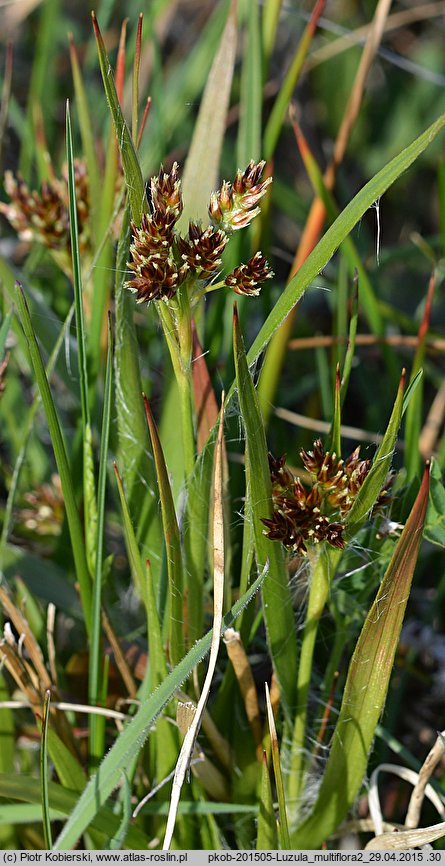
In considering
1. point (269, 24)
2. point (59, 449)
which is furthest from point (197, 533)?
point (269, 24)

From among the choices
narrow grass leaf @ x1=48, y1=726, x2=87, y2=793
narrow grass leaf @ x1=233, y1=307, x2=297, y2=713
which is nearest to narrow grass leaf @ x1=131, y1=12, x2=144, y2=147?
narrow grass leaf @ x1=233, y1=307, x2=297, y2=713

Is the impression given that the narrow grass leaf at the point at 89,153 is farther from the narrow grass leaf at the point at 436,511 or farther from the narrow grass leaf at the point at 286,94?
the narrow grass leaf at the point at 436,511

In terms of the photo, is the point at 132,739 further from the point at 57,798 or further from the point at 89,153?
the point at 89,153

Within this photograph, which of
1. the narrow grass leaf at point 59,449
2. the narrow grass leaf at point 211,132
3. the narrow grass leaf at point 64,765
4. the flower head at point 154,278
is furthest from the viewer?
the narrow grass leaf at point 211,132

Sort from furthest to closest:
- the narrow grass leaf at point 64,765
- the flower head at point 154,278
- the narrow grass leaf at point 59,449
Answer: the narrow grass leaf at point 64,765
the narrow grass leaf at point 59,449
the flower head at point 154,278

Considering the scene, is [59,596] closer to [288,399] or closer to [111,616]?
[111,616]

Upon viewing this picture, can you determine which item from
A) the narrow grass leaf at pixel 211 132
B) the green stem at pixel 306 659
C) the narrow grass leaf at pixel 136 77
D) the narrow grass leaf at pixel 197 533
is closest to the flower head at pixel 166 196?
the narrow grass leaf at pixel 136 77

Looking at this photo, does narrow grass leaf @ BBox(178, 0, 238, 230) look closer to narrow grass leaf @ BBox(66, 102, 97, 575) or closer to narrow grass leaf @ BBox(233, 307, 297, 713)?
narrow grass leaf @ BBox(66, 102, 97, 575)
